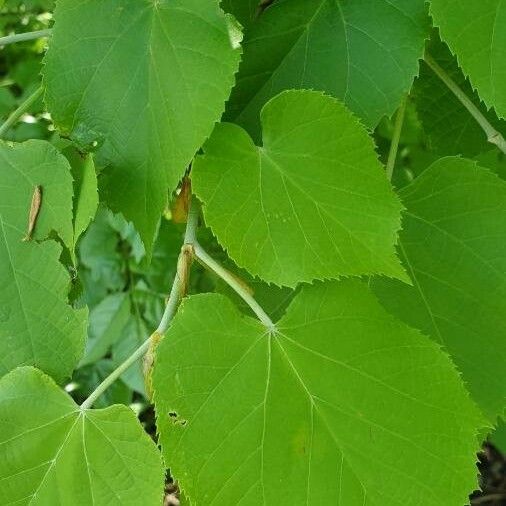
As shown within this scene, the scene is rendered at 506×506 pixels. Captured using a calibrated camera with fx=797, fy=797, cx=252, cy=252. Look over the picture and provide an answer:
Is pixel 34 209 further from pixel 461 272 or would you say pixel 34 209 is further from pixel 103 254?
pixel 103 254

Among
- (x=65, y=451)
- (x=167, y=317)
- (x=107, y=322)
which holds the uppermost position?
(x=167, y=317)

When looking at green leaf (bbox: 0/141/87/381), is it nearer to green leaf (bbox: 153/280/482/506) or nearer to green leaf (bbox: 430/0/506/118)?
green leaf (bbox: 153/280/482/506)

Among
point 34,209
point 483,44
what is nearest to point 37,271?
point 34,209

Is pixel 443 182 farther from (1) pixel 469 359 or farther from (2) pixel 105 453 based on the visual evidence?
(2) pixel 105 453

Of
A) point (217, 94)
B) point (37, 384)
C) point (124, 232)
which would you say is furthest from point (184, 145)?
point (124, 232)

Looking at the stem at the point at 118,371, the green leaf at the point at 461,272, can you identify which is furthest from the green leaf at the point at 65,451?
the green leaf at the point at 461,272
